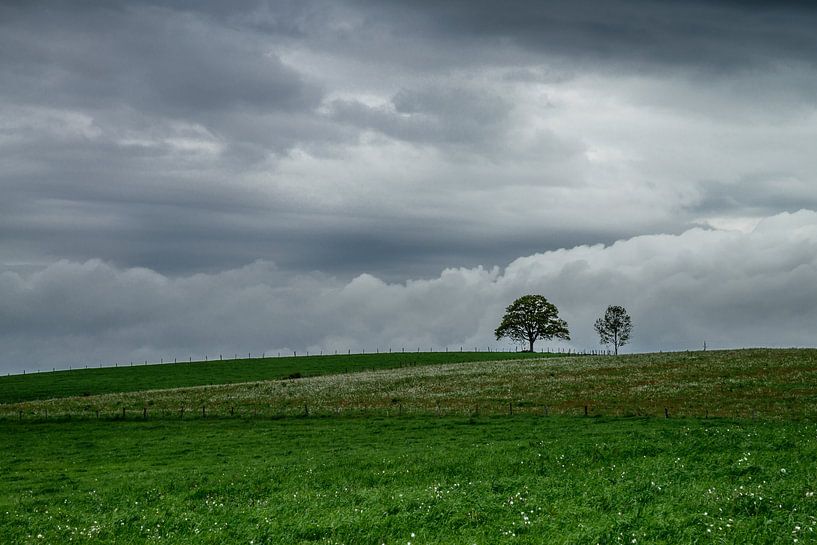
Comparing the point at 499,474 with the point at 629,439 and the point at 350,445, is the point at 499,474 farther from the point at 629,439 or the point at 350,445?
the point at 350,445

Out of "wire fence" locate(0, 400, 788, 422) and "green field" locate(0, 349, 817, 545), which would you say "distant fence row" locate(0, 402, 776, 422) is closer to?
"wire fence" locate(0, 400, 788, 422)

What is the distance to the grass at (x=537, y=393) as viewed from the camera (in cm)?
5172

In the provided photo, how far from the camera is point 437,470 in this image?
26094 mm

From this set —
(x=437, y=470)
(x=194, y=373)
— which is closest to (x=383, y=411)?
(x=437, y=470)

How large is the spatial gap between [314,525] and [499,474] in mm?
9120

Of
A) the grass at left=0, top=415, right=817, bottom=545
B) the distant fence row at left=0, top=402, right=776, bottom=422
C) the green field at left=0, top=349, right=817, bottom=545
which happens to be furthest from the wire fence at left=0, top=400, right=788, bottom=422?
the grass at left=0, top=415, right=817, bottom=545

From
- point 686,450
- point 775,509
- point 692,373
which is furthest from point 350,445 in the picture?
point 692,373

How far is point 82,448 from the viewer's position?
44.2m

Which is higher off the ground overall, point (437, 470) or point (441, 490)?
point (441, 490)

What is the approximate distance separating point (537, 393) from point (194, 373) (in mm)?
72161

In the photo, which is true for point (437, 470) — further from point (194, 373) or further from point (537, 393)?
point (194, 373)

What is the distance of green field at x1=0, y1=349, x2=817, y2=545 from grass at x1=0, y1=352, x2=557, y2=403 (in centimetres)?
3563

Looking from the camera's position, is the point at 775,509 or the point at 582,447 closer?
the point at 775,509

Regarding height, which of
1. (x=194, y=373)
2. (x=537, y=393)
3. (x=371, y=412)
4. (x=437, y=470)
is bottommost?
(x=194, y=373)
